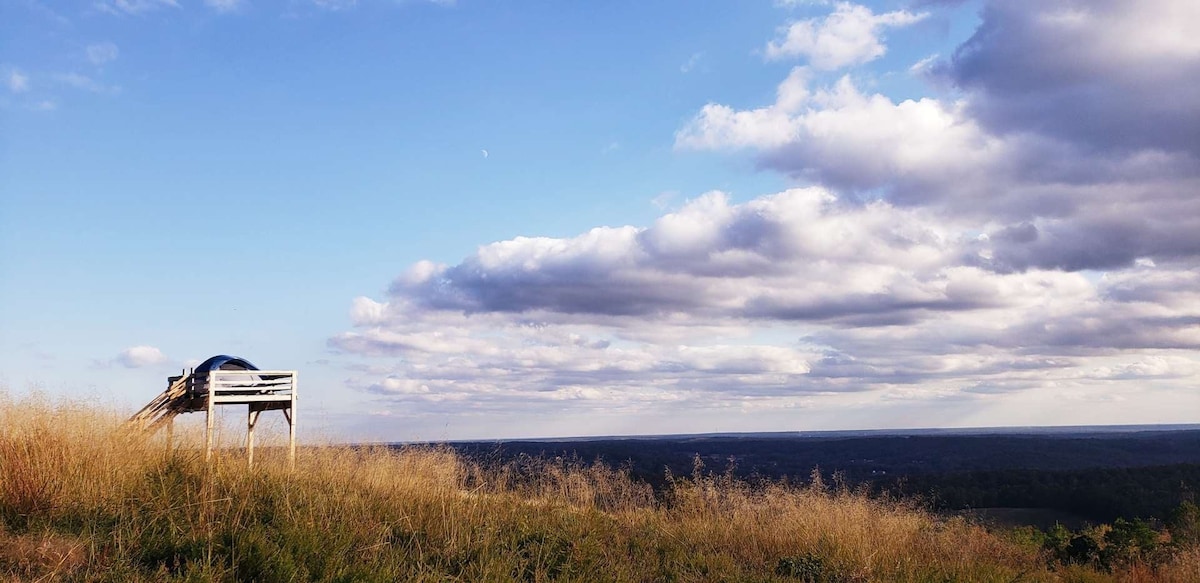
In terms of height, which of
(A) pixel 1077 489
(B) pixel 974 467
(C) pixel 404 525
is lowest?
(B) pixel 974 467

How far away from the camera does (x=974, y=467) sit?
99.8 m

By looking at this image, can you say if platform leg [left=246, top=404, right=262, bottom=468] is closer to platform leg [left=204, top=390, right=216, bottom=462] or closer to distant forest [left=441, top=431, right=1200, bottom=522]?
platform leg [left=204, top=390, right=216, bottom=462]

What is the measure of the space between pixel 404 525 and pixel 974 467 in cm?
10329

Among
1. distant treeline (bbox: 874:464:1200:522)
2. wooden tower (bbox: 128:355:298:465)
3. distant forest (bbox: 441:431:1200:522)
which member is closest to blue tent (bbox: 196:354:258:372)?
wooden tower (bbox: 128:355:298:465)

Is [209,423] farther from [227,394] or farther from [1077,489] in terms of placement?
[1077,489]

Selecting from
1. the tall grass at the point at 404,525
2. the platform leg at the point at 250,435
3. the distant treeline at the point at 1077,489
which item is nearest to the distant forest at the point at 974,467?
the distant treeline at the point at 1077,489

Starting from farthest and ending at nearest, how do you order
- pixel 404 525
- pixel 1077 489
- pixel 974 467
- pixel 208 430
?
1. pixel 974 467
2. pixel 1077 489
3. pixel 208 430
4. pixel 404 525

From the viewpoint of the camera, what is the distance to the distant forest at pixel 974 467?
19.7 m

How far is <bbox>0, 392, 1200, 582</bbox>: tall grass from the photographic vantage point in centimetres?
776

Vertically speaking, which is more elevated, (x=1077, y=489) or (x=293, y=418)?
(x=293, y=418)

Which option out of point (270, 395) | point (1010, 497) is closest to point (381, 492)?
point (270, 395)

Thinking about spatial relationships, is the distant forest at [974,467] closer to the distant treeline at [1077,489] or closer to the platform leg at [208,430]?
the distant treeline at [1077,489]

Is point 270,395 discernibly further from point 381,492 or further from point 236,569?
point 236,569

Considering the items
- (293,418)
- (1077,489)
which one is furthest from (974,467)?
(293,418)
